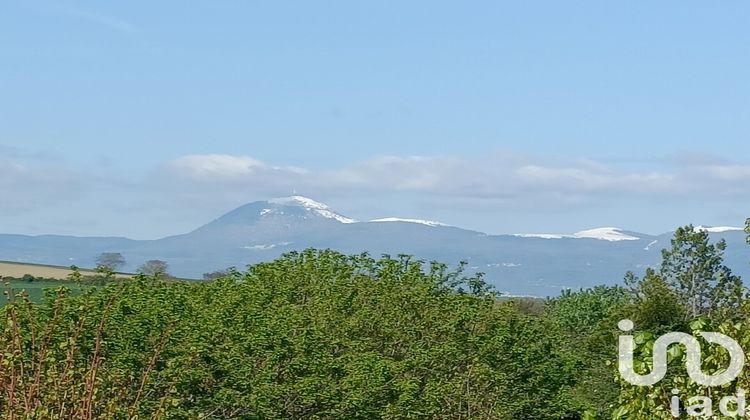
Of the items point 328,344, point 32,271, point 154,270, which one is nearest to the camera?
point 328,344

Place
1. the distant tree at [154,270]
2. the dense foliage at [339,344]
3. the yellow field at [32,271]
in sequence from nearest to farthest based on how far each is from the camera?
the dense foliage at [339,344] → the distant tree at [154,270] → the yellow field at [32,271]

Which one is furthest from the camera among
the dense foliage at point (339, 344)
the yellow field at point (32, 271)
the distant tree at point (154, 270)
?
the yellow field at point (32, 271)

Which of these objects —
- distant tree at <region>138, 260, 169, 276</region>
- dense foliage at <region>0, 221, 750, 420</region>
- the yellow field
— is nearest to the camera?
dense foliage at <region>0, 221, 750, 420</region>

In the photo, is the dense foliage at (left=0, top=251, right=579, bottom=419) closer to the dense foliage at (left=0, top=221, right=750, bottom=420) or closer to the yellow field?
the dense foliage at (left=0, top=221, right=750, bottom=420)

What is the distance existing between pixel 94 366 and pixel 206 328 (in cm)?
2960

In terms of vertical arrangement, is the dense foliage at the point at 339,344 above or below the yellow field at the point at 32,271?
below

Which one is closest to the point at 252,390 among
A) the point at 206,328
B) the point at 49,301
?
the point at 206,328

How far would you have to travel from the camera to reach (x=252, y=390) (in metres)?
37.9

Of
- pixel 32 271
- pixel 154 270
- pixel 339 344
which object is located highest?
pixel 32 271

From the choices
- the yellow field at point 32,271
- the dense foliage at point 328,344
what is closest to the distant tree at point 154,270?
the dense foliage at point 328,344

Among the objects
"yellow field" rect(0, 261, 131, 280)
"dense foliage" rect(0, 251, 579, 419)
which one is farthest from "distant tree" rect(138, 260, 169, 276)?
"yellow field" rect(0, 261, 131, 280)

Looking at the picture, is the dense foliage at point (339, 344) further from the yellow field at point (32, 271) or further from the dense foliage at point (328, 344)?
the yellow field at point (32, 271)

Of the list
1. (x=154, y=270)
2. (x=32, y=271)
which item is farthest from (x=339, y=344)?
(x=32, y=271)

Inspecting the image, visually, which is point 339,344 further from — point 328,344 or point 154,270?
point 154,270
